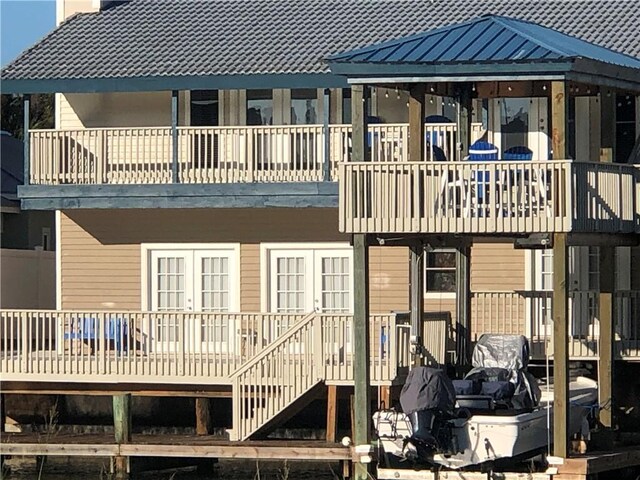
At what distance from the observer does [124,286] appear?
32.4 meters

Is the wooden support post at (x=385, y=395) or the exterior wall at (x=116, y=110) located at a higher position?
the exterior wall at (x=116, y=110)

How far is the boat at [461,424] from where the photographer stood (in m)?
23.0

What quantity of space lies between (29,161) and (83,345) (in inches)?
162

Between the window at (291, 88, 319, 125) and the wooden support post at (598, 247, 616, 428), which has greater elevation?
the window at (291, 88, 319, 125)

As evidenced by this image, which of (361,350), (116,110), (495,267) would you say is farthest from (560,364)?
(116,110)

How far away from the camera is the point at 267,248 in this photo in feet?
105

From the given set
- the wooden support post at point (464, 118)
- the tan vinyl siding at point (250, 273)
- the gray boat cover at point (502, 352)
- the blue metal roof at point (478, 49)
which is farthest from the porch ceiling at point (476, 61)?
the tan vinyl siding at point (250, 273)

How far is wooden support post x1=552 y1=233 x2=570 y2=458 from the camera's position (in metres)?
23.1

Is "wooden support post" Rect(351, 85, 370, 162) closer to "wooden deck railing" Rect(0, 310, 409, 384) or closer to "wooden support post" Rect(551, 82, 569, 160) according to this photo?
"wooden support post" Rect(551, 82, 569, 160)

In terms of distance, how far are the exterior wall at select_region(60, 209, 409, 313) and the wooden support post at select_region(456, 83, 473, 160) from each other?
4069mm

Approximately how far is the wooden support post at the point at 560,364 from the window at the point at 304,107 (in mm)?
9658

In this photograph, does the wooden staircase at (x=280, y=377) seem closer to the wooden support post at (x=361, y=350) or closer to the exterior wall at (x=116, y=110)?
the wooden support post at (x=361, y=350)

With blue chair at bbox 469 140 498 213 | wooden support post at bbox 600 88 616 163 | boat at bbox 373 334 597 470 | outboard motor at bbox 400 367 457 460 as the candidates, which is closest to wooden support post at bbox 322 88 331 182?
blue chair at bbox 469 140 498 213

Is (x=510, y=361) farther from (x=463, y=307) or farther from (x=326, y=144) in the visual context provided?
(x=326, y=144)
